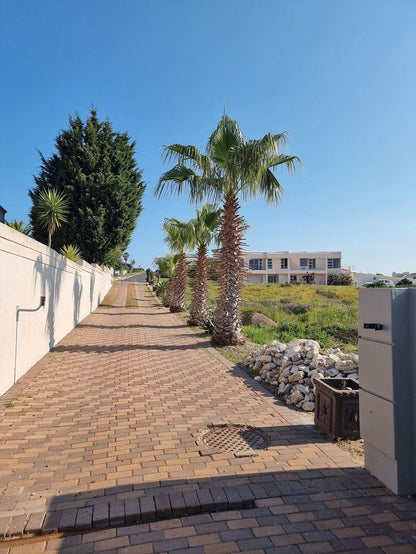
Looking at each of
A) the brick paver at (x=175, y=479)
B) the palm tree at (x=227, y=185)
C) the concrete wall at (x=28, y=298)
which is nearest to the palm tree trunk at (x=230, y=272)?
the palm tree at (x=227, y=185)

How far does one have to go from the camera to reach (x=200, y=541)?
2.44 metres

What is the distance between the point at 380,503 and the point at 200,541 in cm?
150

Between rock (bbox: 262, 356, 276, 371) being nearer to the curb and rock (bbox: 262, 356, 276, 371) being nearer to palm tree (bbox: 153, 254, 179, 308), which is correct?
the curb

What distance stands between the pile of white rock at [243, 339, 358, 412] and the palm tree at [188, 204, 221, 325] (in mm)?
8024

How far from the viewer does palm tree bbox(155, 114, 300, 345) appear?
10094 mm

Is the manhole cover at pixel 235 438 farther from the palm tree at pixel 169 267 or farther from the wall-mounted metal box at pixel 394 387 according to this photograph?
the palm tree at pixel 169 267

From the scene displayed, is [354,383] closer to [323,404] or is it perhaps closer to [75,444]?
[323,404]

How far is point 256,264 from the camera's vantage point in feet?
235

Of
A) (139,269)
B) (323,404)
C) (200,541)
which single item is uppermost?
(139,269)

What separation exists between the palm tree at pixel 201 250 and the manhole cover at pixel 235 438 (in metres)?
10.2

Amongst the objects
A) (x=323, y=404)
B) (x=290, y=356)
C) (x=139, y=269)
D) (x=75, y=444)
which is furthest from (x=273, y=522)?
(x=139, y=269)

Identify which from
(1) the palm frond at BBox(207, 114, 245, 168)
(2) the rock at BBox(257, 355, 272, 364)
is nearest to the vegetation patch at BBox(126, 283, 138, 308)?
(1) the palm frond at BBox(207, 114, 245, 168)

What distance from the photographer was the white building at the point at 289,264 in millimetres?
70188

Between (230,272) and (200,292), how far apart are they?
4728mm
